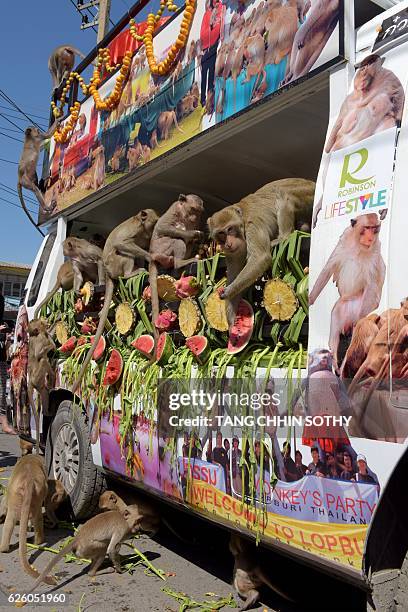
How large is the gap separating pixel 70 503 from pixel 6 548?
72 cm

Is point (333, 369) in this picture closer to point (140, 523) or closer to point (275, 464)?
point (275, 464)

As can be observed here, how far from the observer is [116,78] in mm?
4574

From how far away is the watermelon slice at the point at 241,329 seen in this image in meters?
2.77

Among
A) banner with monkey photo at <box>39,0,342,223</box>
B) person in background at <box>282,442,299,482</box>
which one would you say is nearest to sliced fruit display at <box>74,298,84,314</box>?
banner with monkey photo at <box>39,0,342,223</box>

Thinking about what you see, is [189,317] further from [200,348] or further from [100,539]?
[100,539]

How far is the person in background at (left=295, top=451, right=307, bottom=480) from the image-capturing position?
229 centimetres

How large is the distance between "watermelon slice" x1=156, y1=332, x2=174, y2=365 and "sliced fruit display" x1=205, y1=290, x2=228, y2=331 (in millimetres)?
441

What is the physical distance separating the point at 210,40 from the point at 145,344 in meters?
1.87

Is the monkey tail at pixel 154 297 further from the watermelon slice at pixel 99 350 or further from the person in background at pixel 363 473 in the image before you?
the person in background at pixel 363 473

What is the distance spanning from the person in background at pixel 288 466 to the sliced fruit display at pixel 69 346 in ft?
8.65

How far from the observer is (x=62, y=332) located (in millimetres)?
4828

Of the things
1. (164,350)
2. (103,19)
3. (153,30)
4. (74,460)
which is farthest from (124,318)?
(103,19)

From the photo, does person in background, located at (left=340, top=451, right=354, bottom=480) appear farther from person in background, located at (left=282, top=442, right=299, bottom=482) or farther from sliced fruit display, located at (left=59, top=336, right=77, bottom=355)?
sliced fruit display, located at (left=59, top=336, right=77, bottom=355)

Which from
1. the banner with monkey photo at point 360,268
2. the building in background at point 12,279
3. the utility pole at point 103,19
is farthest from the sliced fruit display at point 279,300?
the building in background at point 12,279
